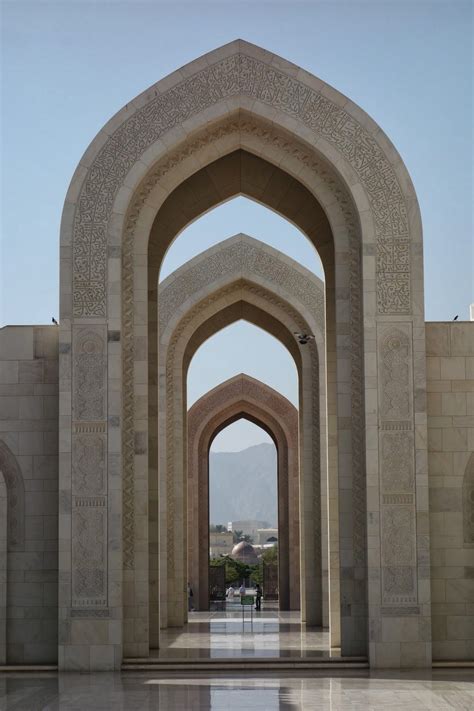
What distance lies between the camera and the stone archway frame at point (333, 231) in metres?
11.1

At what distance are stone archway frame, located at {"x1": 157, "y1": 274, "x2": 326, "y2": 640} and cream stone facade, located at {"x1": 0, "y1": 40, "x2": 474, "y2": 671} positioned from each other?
15.4 feet

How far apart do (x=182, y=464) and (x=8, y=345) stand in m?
6.73

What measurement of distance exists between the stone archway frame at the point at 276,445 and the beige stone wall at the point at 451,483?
1266 centimetres

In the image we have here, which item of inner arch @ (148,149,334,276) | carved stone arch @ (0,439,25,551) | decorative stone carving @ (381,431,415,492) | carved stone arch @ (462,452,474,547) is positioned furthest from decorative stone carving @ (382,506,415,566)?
carved stone arch @ (0,439,25,551)

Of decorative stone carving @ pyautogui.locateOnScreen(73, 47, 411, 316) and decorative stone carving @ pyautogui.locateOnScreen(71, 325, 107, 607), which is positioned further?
decorative stone carving @ pyautogui.locateOnScreen(73, 47, 411, 316)

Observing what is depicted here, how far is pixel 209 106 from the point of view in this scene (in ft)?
38.9

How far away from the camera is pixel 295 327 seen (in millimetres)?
17734

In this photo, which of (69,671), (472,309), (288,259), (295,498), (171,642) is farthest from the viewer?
(295,498)

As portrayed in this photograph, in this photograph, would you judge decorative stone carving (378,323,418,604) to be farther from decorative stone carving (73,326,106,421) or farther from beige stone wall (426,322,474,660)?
decorative stone carving (73,326,106,421)

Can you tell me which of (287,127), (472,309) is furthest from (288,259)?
(287,127)

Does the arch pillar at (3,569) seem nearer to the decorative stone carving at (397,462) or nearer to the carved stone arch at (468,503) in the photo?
the decorative stone carving at (397,462)

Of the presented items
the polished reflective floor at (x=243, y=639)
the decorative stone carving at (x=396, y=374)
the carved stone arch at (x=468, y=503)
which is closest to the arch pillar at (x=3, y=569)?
the polished reflective floor at (x=243, y=639)

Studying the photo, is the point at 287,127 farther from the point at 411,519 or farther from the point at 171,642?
the point at 171,642

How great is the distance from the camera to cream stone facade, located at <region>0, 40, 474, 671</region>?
36.2 ft
